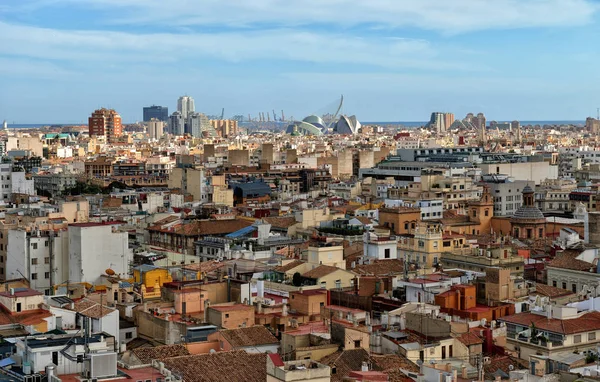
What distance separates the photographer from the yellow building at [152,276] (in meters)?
30.9

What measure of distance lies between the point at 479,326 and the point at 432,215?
2564 centimetres

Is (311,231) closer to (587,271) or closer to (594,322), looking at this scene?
(587,271)

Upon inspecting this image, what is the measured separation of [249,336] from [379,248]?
14582mm

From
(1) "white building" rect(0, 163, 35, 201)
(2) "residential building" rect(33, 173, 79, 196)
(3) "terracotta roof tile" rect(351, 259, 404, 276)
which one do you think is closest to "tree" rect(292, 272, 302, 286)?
(3) "terracotta roof tile" rect(351, 259, 404, 276)

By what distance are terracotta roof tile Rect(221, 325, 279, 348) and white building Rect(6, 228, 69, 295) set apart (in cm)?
1231

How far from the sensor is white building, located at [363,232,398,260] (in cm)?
3669

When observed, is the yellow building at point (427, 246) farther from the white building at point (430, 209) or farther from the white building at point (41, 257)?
the white building at point (430, 209)

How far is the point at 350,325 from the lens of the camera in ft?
73.7

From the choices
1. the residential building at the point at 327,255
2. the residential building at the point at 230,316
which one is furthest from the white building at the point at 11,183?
the residential building at the point at 230,316

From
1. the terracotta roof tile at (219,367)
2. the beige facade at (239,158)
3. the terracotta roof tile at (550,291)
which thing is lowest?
the terracotta roof tile at (550,291)

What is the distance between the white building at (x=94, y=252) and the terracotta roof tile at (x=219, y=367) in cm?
1367

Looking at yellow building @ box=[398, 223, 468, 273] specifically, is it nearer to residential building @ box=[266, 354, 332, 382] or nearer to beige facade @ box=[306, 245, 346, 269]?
beige facade @ box=[306, 245, 346, 269]

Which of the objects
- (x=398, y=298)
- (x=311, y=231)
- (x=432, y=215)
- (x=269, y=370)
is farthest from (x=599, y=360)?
(x=432, y=215)

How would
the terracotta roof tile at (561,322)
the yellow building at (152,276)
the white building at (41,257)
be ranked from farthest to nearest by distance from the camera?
the white building at (41,257)
the yellow building at (152,276)
the terracotta roof tile at (561,322)
